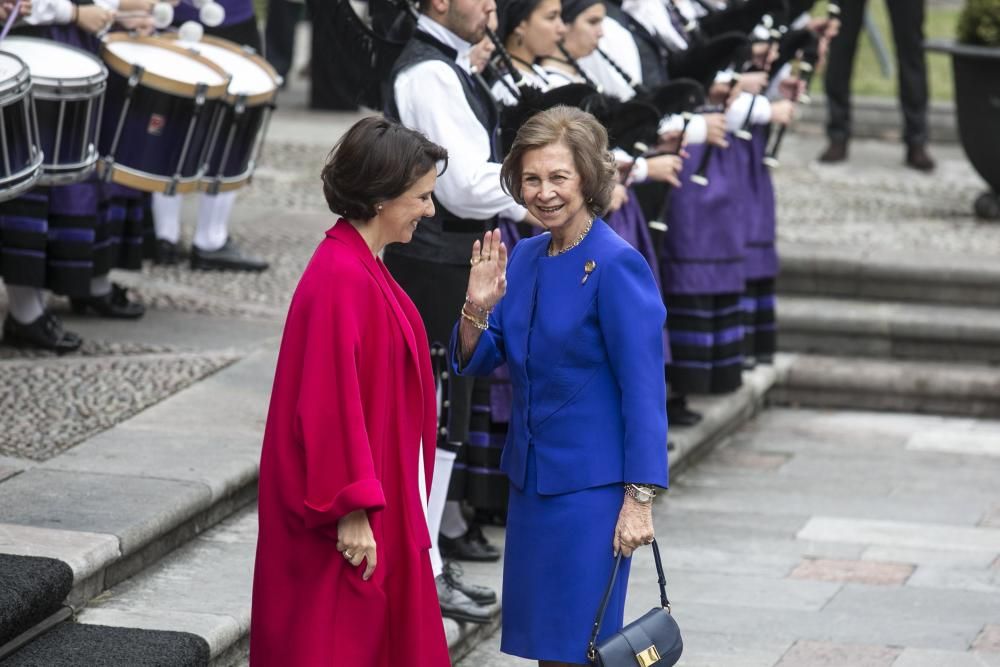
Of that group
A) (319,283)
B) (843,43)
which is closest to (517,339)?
(319,283)

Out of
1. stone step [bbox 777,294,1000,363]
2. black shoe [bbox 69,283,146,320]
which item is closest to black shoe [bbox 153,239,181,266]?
black shoe [bbox 69,283,146,320]

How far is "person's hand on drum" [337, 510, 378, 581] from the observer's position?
353cm

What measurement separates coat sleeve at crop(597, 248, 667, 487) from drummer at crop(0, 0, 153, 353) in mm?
3221

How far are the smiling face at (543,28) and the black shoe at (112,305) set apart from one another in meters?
2.48

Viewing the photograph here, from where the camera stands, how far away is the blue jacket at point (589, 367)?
3795 millimetres

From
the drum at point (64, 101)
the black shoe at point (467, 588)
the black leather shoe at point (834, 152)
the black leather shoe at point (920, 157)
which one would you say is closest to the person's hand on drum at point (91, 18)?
the drum at point (64, 101)

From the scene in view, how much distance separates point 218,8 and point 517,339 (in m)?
3.67

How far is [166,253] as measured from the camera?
8.54 meters

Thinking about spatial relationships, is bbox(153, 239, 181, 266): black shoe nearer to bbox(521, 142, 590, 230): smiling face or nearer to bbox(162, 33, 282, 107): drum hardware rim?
bbox(162, 33, 282, 107): drum hardware rim

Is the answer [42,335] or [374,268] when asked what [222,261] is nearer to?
[42,335]

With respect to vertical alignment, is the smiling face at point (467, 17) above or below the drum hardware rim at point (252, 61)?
above

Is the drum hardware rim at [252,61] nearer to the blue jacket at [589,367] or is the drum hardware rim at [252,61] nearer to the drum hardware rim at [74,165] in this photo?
the drum hardware rim at [74,165]

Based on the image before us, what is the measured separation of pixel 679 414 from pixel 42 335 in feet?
8.09

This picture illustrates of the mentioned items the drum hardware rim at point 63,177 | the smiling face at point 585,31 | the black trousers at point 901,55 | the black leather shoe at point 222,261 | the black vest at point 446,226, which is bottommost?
the black leather shoe at point 222,261
